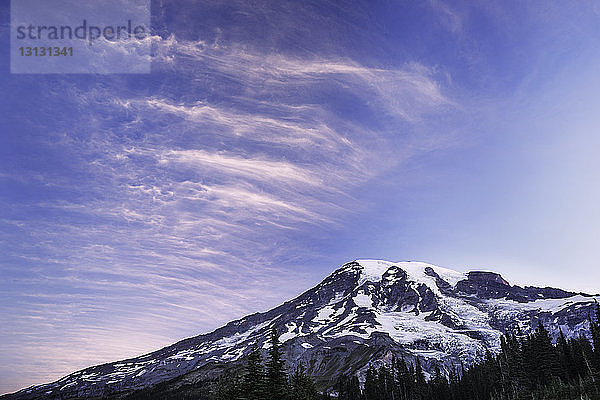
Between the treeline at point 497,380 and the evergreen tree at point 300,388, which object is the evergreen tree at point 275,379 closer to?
the treeline at point 497,380

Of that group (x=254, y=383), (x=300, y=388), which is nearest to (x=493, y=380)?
(x=300, y=388)

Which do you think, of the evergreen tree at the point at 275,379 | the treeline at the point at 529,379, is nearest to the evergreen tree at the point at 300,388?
the evergreen tree at the point at 275,379

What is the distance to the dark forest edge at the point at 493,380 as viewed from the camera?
38.8 metres

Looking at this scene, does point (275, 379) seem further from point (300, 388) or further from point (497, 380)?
point (497, 380)

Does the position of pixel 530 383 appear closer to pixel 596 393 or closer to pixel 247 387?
pixel 596 393

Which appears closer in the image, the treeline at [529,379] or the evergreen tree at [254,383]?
the evergreen tree at [254,383]

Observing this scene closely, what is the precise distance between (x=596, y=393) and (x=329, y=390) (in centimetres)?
15534

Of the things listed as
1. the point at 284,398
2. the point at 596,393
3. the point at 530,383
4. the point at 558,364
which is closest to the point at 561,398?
the point at 596,393

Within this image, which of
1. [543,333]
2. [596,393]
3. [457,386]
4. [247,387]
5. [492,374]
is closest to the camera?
[247,387]

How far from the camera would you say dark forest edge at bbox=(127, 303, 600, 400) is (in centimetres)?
3878

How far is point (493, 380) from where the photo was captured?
105438 millimetres

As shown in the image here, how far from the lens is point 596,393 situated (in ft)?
189

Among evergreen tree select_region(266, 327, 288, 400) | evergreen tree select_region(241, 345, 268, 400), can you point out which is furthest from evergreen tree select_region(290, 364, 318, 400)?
evergreen tree select_region(241, 345, 268, 400)

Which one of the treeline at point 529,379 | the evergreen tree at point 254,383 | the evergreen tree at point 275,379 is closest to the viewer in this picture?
the evergreen tree at point 254,383
